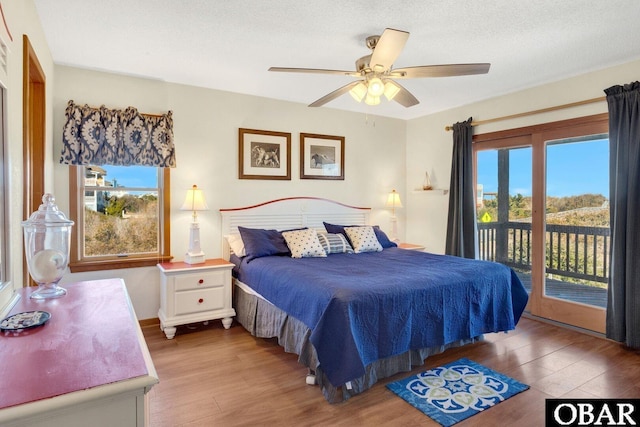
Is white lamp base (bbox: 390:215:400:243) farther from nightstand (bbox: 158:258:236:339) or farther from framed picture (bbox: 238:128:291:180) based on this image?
nightstand (bbox: 158:258:236:339)

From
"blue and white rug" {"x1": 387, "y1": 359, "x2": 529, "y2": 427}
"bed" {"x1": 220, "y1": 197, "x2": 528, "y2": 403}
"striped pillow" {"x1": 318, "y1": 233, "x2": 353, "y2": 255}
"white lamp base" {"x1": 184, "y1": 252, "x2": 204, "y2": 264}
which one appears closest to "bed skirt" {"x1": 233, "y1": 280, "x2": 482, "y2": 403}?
"bed" {"x1": 220, "y1": 197, "x2": 528, "y2": 403}

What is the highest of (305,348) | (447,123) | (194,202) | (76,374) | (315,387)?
(447,123)

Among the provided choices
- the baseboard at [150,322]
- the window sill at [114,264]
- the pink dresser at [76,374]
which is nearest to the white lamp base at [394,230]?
the window sill at [114,264]

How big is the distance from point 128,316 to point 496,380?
98.3 inches

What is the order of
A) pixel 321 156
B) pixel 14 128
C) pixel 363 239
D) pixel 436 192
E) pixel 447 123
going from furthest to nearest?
pixel 436 192 < pixel 447 123 < pixel 321 156 < pixel 363 239 < pixel 14 128

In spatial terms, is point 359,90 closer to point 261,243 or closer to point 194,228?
point 261,243

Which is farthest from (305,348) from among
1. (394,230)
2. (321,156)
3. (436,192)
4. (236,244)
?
(436,192)

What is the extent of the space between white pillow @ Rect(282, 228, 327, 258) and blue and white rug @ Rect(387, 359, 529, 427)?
1566 mm

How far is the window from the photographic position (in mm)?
3532

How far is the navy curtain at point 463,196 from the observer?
14.9 feet

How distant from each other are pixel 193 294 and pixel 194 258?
0.37m

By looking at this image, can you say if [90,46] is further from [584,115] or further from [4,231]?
[584,115]

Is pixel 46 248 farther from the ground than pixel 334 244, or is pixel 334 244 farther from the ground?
pixel 46 248

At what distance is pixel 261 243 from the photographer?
12.6 ft
